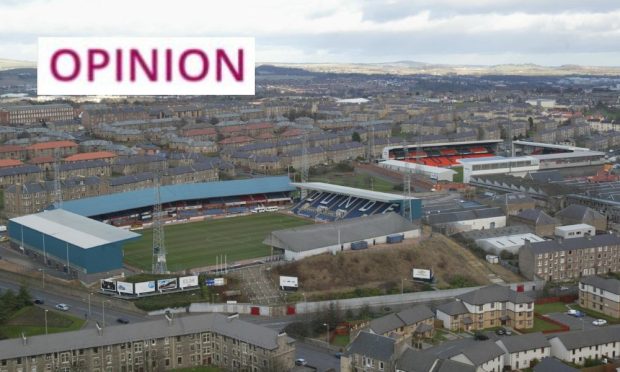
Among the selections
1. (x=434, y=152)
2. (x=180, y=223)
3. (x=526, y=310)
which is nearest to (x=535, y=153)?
(x=434, y=152)

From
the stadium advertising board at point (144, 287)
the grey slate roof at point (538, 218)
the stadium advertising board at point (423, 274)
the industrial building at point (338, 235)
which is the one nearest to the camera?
the stadium advertising board at point (144, 287)

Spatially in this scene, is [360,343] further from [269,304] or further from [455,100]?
[455,100]

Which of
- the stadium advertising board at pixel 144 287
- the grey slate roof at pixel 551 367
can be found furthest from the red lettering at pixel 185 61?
the stadium advertising board at pixel 144 287

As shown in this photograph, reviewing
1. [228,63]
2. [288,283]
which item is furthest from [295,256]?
[228,63]

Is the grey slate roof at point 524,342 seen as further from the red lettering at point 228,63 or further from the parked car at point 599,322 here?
the red lettering at point 228,63

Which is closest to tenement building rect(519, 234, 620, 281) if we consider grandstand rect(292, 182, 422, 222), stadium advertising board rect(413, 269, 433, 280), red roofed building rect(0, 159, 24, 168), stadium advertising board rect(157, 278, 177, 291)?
stadium advertising board rect(413, 269, 433, 280)

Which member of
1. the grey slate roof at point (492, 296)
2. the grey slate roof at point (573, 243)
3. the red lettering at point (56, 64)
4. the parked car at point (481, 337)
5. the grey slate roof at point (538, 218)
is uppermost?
the red lettering at point (56, 64)

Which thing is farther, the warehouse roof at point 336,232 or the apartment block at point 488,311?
the warehouse roof at point 336,232
